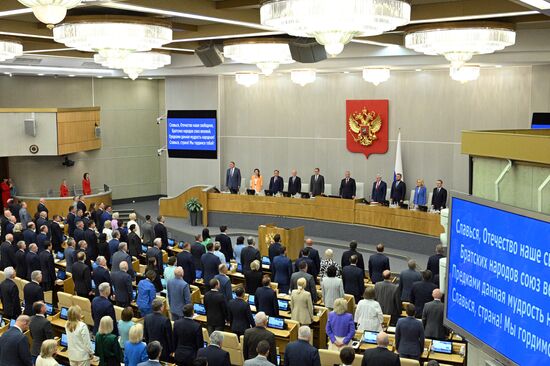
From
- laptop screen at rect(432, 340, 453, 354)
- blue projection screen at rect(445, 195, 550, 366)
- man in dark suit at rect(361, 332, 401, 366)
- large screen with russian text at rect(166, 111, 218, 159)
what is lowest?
laptop screen at rect(432, 340, 453, 354)

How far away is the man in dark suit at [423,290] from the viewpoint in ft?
33.6

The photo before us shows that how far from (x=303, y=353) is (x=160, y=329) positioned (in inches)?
86.5

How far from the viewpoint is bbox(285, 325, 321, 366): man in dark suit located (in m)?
7.52

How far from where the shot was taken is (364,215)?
1816 centimetres

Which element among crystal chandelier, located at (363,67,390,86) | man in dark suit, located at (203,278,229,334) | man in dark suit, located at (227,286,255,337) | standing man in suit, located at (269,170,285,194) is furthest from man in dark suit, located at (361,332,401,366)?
standing man in suit, located at (269,170,285,194)

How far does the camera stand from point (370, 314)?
365 inches

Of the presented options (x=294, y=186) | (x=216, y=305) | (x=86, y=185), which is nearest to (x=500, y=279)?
(x=216, y=305)

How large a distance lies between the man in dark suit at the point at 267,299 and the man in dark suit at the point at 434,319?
2.17m

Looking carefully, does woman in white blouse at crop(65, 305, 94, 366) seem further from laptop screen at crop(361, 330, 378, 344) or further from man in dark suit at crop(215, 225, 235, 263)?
man in dark suit at crop(215, 225, 235, 263)

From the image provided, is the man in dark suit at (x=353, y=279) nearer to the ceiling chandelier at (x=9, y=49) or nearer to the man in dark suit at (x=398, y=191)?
the man in dark suit at (x=398, y=191)

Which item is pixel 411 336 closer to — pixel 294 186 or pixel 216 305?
pixel 216 305

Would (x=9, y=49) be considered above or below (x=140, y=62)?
above

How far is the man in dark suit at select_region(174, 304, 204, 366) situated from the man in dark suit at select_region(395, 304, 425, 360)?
2.50 meters

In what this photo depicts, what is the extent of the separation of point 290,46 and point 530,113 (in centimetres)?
749
